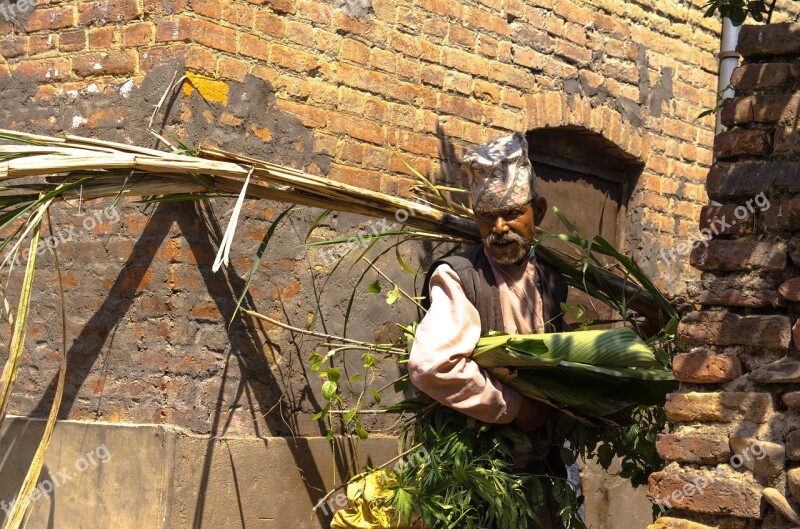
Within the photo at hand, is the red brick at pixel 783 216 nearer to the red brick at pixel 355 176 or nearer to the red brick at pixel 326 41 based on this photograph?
the red brick at pixel 355 176

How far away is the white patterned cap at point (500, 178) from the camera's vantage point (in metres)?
4.01

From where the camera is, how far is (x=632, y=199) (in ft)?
21.3

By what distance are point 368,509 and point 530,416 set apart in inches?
31.8

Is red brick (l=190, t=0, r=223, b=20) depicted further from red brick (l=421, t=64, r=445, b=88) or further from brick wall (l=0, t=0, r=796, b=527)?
red brick (l=421, t=64, r=445, b=88)

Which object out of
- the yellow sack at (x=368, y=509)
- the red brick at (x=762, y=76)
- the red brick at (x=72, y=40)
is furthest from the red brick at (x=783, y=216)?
the red brick at (x=72, y=40)

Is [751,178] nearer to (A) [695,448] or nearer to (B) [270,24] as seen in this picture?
(A) [695,448]

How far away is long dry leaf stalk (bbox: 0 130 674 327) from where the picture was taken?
3.87 metres

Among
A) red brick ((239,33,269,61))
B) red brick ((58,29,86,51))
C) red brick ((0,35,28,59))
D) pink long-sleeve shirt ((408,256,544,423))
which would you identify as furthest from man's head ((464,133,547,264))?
red brick ((0,35,28,59))

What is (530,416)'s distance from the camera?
393cm

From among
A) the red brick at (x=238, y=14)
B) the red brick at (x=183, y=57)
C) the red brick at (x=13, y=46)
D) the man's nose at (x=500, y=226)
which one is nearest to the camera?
the man's nose at (x=500, y=226)

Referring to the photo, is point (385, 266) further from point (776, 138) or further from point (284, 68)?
point (776, 138)

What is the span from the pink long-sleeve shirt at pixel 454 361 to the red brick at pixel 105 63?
164cm

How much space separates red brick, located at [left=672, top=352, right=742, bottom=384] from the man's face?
0.72 meters

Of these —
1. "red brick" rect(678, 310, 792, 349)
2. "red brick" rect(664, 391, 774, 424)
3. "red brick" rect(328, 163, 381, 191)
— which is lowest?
"red brick" rect(664, 391, 774, 424)
